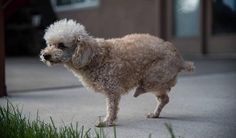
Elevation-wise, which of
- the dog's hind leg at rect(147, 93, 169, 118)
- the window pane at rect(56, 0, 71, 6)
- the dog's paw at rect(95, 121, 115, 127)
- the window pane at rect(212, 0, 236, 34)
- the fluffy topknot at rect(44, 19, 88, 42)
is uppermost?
the window pane at rect(56, 0, 71, 6)

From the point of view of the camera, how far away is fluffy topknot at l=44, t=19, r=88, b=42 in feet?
19.4

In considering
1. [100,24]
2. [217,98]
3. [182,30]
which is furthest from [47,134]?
[100,24]

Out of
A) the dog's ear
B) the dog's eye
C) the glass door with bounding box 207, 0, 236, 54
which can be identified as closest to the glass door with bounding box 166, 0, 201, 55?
the glass door with bounding box 207, 0, 236, 54

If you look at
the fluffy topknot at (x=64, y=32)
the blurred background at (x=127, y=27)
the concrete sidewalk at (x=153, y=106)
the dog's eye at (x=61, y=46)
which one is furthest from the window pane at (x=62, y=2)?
the dog's eye at (x=61, y=46)

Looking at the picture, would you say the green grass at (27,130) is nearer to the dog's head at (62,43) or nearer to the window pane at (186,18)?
the dog's head at (62,43)

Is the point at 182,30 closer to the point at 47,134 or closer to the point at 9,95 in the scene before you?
the point at 9,95

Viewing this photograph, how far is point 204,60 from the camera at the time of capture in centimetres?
1531

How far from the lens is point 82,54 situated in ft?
19.7

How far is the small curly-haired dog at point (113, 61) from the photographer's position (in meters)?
5.95

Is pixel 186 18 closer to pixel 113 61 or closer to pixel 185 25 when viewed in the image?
pixel 185 25

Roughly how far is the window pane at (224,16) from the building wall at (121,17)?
203 centimetres

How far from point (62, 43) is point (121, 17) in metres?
13.5

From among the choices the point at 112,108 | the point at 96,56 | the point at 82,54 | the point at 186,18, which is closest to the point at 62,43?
the point at 82,54

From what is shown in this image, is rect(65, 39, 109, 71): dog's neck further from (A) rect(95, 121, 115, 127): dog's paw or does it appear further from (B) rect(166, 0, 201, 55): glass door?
(B) rect(166, 0, 201, 55): glass door
